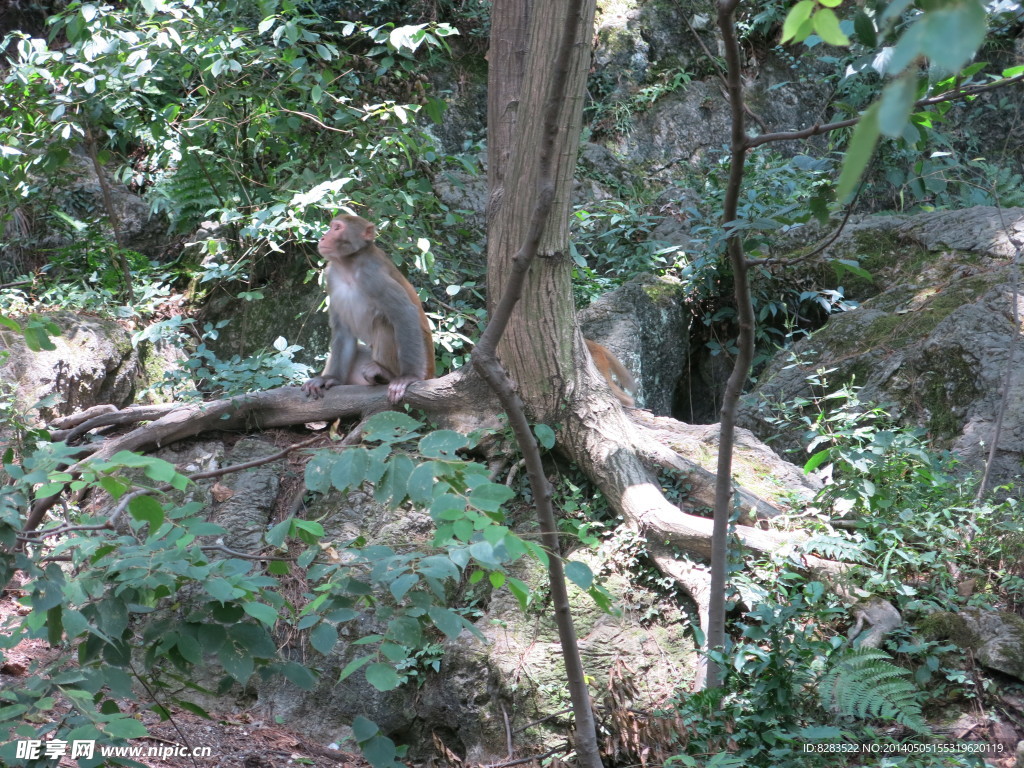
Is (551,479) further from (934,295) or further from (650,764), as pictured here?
(934,295)

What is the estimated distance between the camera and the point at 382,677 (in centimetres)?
198

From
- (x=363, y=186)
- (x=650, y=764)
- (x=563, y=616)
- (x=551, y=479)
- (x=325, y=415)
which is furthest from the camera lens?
(x=363, y=186)

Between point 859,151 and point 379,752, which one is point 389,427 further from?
point 859,151

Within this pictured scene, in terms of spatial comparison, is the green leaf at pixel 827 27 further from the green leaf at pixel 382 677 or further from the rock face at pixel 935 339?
the rock face at pixel 935 339

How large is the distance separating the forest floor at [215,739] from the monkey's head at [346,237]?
288 cm

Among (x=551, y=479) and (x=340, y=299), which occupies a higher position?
(x=340, y=299)

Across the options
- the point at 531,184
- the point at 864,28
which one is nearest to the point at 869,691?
the point at 864,28

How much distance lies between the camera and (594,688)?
13.3 feet

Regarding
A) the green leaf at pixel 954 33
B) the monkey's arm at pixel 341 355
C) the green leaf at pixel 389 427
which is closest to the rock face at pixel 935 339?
the monkey's arm at pixel 341 355

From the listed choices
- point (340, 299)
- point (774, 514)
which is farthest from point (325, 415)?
point (774, 514)

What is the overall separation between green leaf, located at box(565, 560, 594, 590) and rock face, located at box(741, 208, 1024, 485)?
3.72m

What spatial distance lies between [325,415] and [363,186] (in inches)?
87.8

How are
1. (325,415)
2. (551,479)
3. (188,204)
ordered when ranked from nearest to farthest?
1. (551,479)
2. (325,415)
3. (188,204)

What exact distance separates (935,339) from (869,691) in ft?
11.2
